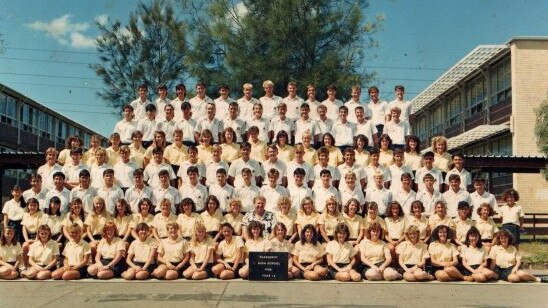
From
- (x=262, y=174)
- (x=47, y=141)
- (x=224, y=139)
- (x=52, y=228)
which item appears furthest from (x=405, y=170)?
(x=47, y=141)

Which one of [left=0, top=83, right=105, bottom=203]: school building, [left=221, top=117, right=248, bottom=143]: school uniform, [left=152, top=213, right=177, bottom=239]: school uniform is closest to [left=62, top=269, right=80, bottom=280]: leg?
[left=152, top=213, right=177, bottom=239]: school uniform

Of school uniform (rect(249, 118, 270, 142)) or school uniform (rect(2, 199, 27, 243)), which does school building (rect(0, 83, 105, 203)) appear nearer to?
school uniform (rect(2, 199, 27, 243))

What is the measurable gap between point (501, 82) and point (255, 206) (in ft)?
65.0

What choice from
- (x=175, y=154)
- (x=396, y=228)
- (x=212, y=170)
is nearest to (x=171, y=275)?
(x=212, y=170)

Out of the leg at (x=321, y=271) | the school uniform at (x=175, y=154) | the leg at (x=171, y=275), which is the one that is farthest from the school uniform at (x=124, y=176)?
the leg at (x=321, y=271)

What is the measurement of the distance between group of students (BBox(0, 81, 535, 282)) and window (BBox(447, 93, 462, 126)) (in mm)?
22998

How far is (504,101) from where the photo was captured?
2703cm

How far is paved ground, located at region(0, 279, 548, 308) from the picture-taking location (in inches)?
297

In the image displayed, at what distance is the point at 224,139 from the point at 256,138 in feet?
2.19

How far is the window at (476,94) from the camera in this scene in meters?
30.1

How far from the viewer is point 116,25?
3053cm

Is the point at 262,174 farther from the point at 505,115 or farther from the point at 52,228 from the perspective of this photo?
the point at 505,115

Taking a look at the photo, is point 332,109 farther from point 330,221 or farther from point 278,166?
point 330,221

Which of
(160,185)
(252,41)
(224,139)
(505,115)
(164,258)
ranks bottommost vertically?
(164,258)
